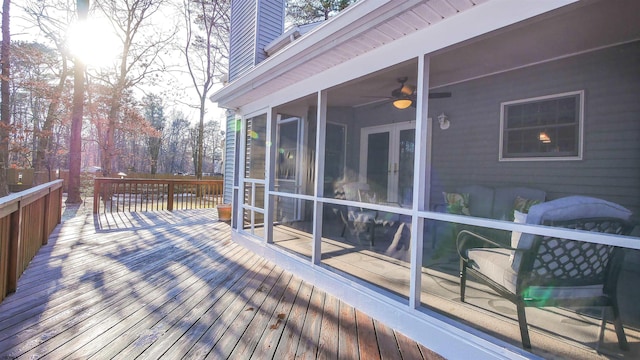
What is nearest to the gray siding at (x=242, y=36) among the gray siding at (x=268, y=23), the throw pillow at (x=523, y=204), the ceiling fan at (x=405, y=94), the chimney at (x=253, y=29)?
the chimney at (x=253, y=29)

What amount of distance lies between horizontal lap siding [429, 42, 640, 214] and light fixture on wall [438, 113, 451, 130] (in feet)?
0.23

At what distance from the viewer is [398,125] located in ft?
18.8

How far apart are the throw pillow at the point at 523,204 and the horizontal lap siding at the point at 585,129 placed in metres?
0.26

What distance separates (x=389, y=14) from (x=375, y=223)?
2878mm

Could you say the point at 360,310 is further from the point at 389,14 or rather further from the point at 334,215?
the point at 334,215

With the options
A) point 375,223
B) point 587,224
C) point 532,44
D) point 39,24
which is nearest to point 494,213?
point 375,223

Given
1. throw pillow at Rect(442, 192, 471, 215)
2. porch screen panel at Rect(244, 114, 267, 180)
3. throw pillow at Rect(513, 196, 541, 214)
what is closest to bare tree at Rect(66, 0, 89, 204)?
porch screen panel at Rect(244, 114, 267, 180)

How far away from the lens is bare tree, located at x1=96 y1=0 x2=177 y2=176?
486 inches

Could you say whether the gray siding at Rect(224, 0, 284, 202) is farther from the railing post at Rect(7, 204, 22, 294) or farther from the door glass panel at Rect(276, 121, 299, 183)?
the railing post at Rect(7, 204, 22, 294)

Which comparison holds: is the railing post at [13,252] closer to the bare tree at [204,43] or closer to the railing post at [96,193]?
the railing post at [96,193]

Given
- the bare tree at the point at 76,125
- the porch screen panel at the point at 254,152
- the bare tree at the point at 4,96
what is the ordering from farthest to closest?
the bare tree at the point at 76,125 < the bare tree at the point at 4,96 < the porch screen panel at the point at 254,152

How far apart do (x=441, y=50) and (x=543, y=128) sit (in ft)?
9.58

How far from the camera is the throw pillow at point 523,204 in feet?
12.1

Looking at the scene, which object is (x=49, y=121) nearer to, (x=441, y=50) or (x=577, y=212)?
(x=441, y=50)
